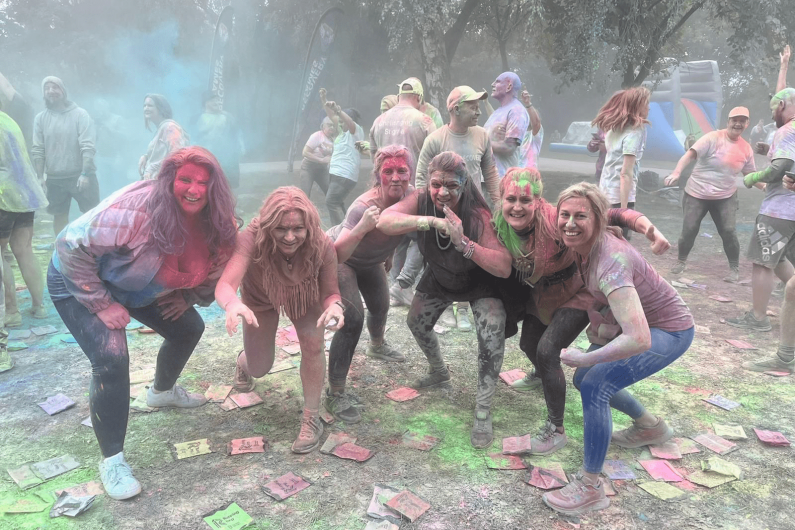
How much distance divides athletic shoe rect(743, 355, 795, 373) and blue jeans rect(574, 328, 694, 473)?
2.12 meters

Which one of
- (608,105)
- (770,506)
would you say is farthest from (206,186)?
(608,105)

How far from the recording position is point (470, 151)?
4848mm

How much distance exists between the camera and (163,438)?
3.34 metres

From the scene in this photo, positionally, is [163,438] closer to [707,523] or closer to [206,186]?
[206,186]

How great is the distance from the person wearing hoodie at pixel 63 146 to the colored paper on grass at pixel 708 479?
6721 millimetres

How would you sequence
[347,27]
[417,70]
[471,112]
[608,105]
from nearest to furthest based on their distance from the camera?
[471,112]
[608,105]
[347,27]
[417,70]

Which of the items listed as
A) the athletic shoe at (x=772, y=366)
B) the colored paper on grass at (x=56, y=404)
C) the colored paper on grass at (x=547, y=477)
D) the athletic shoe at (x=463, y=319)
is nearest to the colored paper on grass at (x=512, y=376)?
the athletic shoe at (x=463, y=319)

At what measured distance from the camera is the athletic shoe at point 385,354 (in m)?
4.48

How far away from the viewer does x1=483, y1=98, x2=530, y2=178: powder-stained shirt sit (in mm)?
5430

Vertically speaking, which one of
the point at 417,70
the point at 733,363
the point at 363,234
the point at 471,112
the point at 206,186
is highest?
the point at 417,70

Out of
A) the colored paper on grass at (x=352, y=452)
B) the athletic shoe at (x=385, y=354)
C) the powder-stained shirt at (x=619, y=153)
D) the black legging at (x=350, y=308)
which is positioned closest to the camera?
the colored paper on grass at (x=352, y=452)

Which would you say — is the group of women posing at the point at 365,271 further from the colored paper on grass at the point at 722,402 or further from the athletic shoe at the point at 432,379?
the colored paper on grass at the point at 722,402

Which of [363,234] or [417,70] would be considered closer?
[363,234]

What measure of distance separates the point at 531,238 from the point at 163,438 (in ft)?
8.25
